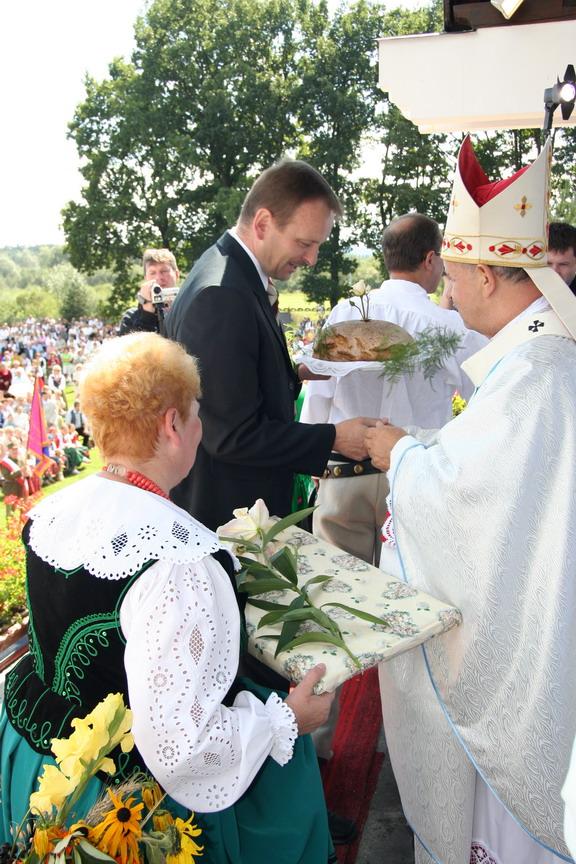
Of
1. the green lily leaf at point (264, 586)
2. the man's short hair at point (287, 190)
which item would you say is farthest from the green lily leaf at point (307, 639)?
the man's short hair at point (287, 190)

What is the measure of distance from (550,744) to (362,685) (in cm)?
194

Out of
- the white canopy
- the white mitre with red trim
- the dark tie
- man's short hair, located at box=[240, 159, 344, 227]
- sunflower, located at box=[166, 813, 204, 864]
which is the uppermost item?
the white canopy

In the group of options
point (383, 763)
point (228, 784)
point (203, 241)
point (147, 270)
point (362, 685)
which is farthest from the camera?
point (203, 241)

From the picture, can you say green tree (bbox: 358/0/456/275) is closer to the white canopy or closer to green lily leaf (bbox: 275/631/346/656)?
the white canopy

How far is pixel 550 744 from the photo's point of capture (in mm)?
1827

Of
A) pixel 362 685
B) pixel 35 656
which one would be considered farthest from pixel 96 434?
pixel 362 685

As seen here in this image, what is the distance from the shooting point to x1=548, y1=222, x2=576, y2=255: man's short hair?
376 cm

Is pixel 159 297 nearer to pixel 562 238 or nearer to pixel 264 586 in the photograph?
pixel 562 238

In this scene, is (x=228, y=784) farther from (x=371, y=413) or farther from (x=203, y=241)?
(x=203, y=241)

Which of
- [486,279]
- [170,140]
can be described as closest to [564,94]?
[486,279]

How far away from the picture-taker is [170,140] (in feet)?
95.1

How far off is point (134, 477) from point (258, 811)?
79 cm

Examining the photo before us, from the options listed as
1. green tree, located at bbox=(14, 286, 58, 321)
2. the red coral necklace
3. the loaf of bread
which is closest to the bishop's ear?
the loaf of bread

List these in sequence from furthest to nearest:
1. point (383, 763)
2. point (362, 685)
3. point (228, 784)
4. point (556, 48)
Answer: point (556, 48) → point (362, 685) → point (383, 763) → point (228, 784)
